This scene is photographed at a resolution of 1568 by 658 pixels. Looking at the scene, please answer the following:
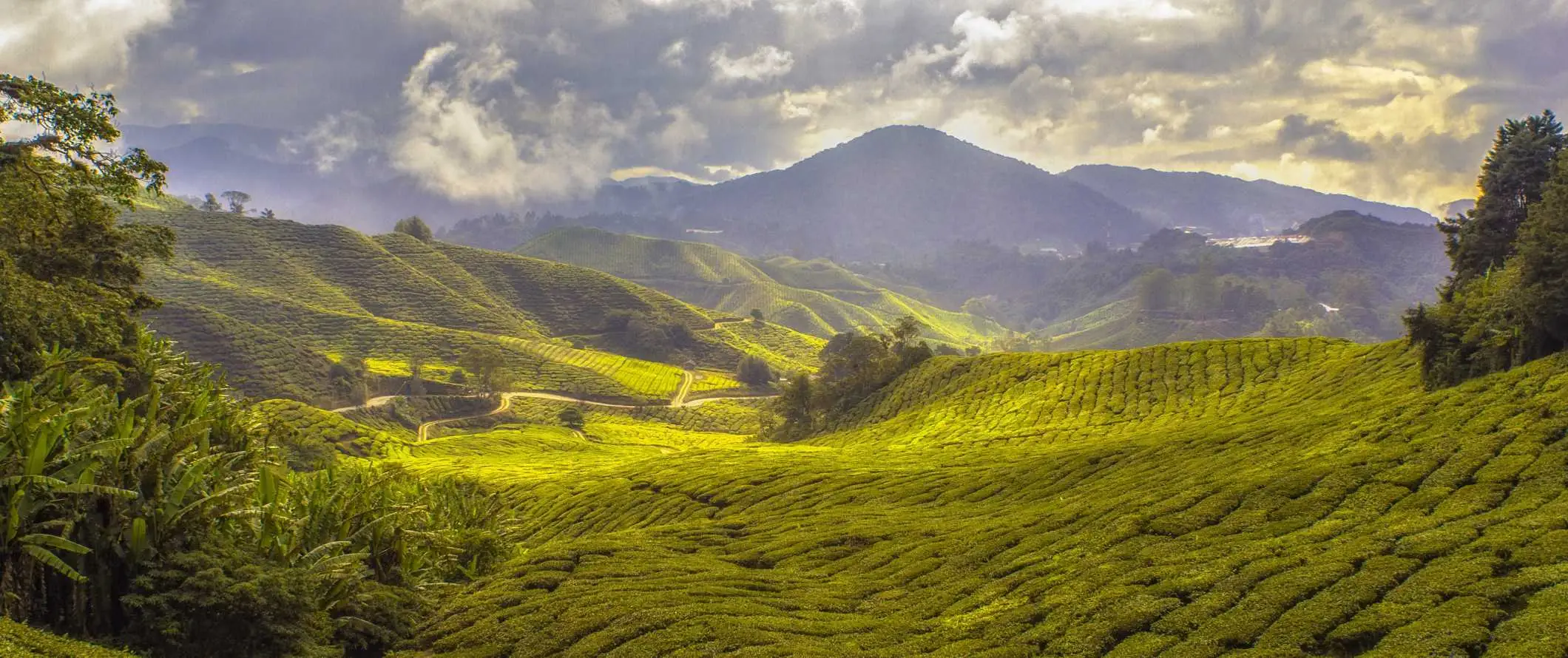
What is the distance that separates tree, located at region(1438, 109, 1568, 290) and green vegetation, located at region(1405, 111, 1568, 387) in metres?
0.06

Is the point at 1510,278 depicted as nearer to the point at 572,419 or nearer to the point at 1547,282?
the point at 1547,282

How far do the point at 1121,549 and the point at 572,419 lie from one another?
458ft

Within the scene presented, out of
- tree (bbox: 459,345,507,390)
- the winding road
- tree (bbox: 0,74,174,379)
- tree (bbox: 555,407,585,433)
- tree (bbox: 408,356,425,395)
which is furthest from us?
tree (bbox: 459,345,507,390)

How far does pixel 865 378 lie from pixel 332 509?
3826 inches

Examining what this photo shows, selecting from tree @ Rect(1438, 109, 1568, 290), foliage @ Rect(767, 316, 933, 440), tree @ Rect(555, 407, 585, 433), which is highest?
tree @ Rect(1438, 109, 1568, 290)

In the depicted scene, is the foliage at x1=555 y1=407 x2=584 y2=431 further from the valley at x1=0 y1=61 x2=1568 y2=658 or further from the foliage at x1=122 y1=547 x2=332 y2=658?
the foliage at x1=122 y1=547 x2=332 y2=658

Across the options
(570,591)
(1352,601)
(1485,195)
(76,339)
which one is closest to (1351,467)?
(1352,601)

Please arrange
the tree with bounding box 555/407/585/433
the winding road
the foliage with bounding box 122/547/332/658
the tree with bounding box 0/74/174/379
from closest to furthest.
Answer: the foliage with bounding box 122/547/332/658 → the tree with bounding box 0/74/174/379 → the winding road → the tree with bounding box 555/407/585/433

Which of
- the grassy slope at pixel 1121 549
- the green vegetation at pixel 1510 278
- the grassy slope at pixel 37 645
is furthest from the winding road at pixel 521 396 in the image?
the green vegetation at pixel 1510 278

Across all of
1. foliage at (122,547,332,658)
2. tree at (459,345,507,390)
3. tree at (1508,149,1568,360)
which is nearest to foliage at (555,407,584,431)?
tree at (459,345,507,390)

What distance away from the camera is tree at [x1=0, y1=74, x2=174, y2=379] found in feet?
97.5

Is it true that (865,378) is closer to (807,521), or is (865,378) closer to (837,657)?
(807,521)

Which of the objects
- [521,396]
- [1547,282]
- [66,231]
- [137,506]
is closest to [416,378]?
[521,396]

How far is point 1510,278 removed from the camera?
43.3 metres
